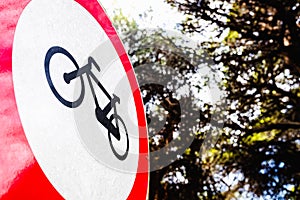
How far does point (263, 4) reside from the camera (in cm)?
323

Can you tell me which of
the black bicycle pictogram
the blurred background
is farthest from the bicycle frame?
the blurred background

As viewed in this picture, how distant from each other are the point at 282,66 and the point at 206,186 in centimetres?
118

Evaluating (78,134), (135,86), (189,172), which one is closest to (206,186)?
(189,172)

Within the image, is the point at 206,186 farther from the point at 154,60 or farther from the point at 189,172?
the point at 154,60

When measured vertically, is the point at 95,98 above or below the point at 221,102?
below

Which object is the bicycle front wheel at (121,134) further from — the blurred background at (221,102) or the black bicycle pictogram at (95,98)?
the blurred background at (221,102)

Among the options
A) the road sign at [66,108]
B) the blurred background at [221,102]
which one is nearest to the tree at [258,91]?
the blurred background at [221,102]

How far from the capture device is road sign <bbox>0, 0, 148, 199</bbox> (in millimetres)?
329

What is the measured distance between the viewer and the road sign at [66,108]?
1.08ft

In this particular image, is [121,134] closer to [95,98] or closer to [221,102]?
[95,98]

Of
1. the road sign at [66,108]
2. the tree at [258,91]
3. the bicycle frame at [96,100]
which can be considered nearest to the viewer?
the road sign at [66,108]

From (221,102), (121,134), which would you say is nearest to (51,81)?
(121,134)

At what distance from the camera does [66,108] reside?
0.42 m

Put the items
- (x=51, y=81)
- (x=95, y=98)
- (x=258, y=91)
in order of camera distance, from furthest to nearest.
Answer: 1. (x=258, y=91)
2. (x=95, y=98)
3. (x=51, y=81)
